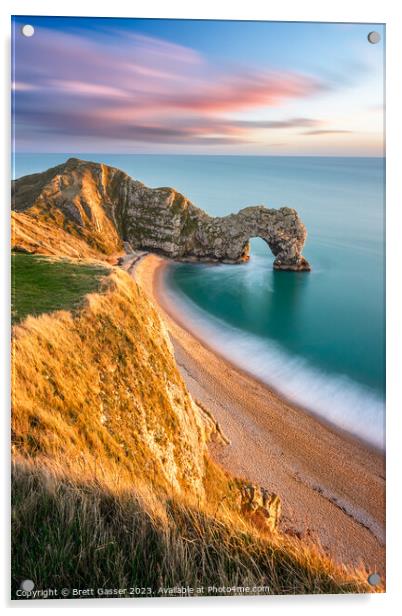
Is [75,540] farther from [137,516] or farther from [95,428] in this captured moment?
[95,428]

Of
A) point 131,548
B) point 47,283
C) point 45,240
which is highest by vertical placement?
point 45,240

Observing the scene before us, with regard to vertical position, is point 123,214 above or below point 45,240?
above

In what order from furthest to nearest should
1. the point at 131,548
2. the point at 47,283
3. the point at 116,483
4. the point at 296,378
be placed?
the point at 296,378 → the point at 47,283 → the point at 116,483 → the point at 131,548

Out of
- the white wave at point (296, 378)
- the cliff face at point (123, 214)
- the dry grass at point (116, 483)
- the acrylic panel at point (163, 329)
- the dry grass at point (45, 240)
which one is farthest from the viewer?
the white wave at point (296, 378)

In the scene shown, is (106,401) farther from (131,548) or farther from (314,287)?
(314,287)
